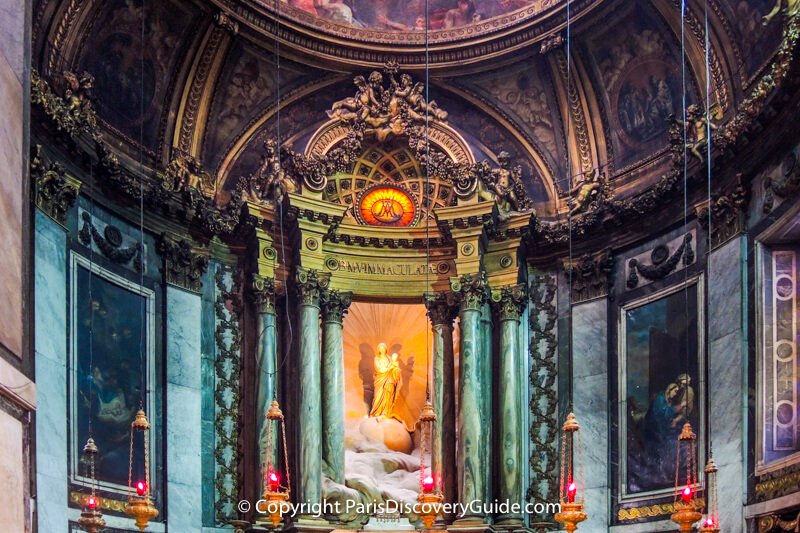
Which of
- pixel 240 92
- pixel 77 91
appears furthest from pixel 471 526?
pixel 77 91

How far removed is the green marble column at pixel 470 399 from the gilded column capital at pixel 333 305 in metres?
1.96

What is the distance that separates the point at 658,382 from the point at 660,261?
6.49ft

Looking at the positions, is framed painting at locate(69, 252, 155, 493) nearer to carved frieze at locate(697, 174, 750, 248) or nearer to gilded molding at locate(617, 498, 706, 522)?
gilded molding at locate(617, 498, 706, 522)

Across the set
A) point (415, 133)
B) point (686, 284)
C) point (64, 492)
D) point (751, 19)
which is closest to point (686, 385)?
point (686, 284)

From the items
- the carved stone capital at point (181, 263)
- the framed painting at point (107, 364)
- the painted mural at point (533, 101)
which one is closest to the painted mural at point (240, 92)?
the carved stone capital at point (181, 263)

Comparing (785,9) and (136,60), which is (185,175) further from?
(785,9)

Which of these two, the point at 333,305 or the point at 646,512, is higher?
the point at 333,305

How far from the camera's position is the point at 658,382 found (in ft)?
63.2

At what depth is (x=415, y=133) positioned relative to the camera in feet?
73.2

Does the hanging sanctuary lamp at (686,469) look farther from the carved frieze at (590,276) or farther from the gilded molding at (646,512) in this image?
the carved frieze at (590,276)

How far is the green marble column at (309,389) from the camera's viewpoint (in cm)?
1984

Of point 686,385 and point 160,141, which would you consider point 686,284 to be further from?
point 160,141

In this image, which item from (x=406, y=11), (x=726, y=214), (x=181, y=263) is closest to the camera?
(x=726, y=214)

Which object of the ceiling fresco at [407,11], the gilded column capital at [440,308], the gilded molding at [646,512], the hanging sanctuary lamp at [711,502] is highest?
the ceiling fresco at [407,11]
